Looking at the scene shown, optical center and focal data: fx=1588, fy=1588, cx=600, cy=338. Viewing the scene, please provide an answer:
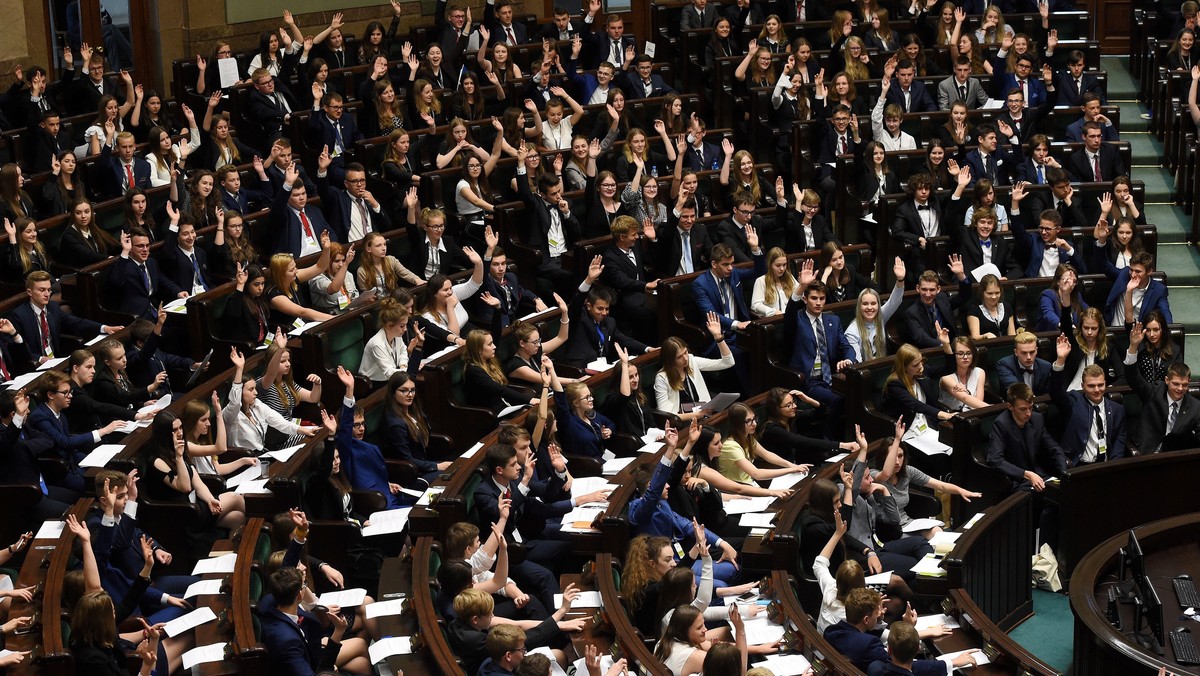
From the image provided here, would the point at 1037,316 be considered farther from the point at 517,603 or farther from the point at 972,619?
the point at 517,603

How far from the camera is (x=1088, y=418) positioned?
683cm

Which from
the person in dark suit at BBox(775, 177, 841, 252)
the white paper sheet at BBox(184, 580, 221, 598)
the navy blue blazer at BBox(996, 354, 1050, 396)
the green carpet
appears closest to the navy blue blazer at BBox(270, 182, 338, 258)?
the person in dark suit at BBox(775, 177, 841, 252)

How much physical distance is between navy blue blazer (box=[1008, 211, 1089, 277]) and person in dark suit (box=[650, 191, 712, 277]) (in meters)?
1.63

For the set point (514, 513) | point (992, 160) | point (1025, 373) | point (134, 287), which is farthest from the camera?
point (992, 160)

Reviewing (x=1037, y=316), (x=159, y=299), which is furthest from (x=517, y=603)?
(x=1037, y=316)

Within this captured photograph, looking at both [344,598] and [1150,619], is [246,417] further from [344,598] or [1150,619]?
[1150,619]

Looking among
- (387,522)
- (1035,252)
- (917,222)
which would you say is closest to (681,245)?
(917,222)

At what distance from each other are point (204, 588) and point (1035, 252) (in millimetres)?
4872

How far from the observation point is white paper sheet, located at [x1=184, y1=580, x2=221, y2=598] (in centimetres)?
541

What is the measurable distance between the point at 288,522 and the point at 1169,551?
10.8 feet

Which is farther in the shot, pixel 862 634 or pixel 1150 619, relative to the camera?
pixel 1150 619

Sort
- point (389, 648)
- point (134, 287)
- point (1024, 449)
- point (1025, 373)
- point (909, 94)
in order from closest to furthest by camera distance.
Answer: point (389, 648)
point (1024, 449)
point (1025, 373)
point (134, 287)
point (909, 94)

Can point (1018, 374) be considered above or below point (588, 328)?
below

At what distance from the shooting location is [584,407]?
6.58 metres
